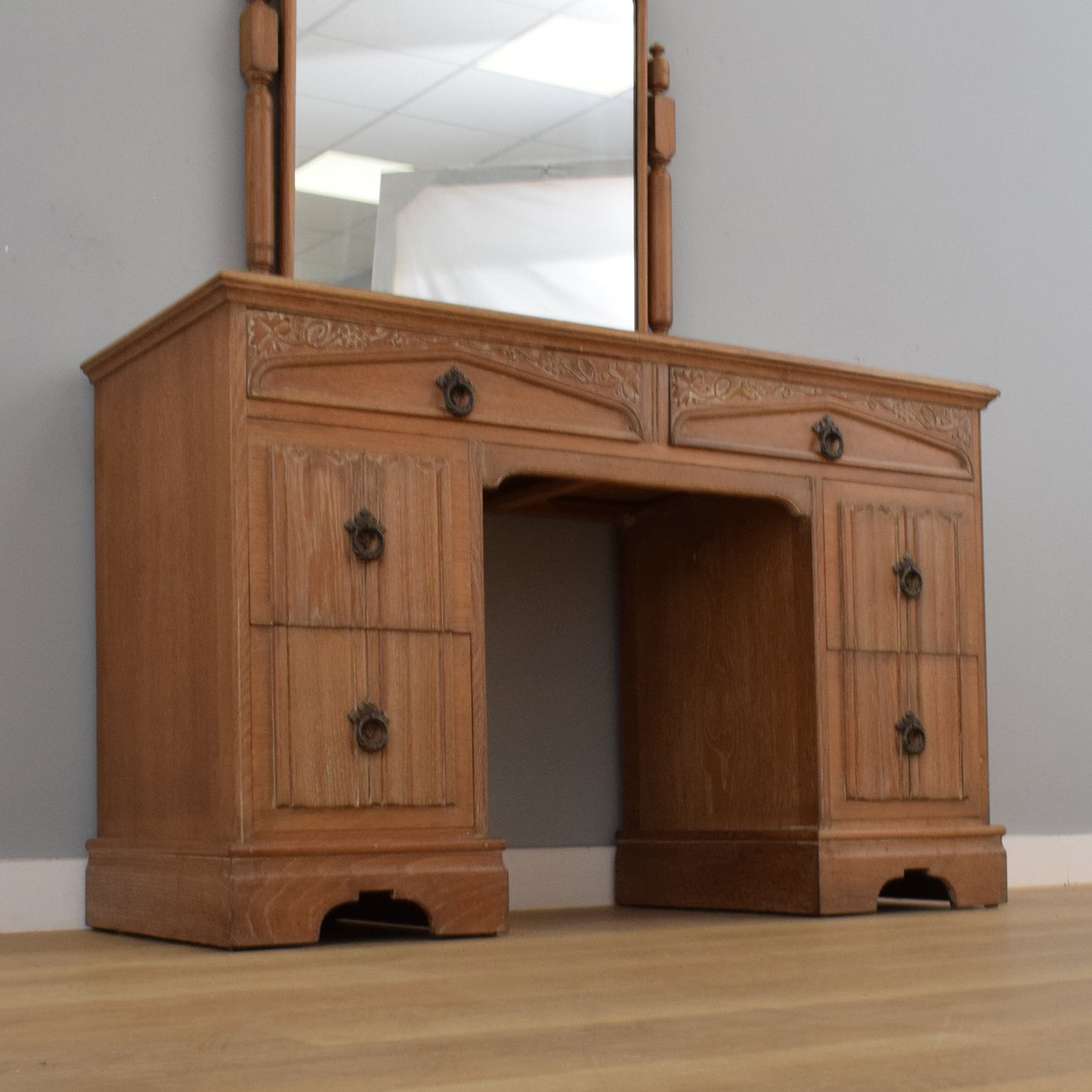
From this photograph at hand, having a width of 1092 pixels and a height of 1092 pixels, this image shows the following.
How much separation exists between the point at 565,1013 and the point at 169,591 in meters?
1.09

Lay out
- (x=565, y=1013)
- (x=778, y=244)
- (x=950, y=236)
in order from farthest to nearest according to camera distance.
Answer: (x=950, y=236) → (x=778, y=244) → (x=565, y=1013)

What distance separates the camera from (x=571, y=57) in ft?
9.89

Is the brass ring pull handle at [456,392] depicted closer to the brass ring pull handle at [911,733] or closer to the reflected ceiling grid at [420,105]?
the reflected ceiling grid at [420,105]

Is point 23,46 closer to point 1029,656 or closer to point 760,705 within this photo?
point 760,705

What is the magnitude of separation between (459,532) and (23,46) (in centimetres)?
112

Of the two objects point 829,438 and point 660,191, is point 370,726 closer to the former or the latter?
point 829,438

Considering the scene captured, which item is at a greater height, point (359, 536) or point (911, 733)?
point (359, 536)

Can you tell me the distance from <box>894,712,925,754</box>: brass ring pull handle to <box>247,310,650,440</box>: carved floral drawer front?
661mm

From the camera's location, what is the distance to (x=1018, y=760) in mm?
3523

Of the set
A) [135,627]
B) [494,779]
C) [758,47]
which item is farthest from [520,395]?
[758,47]

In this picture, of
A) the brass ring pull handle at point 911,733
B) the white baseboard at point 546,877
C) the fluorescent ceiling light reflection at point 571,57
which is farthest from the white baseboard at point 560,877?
the fluorescent ceiling light reflection at point 571,57

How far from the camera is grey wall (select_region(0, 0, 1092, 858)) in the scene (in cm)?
250

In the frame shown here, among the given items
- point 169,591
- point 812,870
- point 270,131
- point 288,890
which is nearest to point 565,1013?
point 288,890

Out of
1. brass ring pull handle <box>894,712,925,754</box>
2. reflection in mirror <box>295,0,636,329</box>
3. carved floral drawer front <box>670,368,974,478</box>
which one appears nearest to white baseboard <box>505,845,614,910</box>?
brass ring pull handle <box>894,712,925,754</box>
